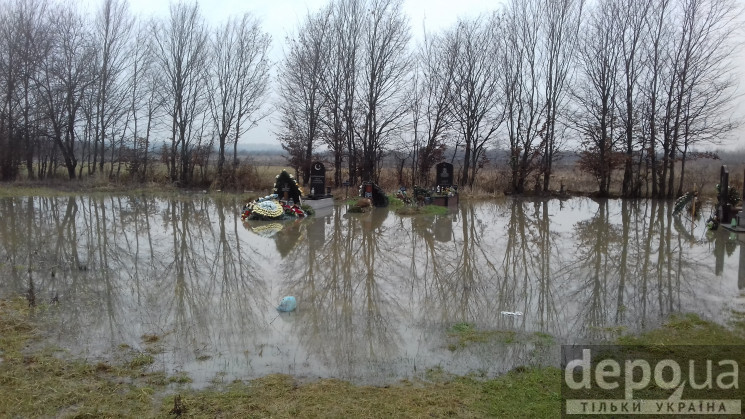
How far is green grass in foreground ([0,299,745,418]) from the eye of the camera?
362 cm

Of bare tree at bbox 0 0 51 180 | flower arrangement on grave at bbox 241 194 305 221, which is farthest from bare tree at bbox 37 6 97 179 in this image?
flower arrangement on grave at bbox 241 194 305 221

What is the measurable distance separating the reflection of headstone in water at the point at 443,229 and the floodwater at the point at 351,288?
0.09 m

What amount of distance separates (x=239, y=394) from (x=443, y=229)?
407 inches

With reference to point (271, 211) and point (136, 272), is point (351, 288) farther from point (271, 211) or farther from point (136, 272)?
point (271, 211)

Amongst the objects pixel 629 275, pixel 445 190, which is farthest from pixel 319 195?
pixel 629 275

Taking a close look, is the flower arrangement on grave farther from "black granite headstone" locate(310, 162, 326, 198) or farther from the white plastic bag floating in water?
the white plastic bag floating in water

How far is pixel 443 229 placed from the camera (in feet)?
45.3

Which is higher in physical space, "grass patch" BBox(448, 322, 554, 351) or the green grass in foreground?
"grass patch" BBox(448, 322, 554, 351)

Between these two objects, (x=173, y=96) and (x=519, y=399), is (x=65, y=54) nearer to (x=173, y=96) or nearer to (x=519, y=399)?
(x=173, y=96)

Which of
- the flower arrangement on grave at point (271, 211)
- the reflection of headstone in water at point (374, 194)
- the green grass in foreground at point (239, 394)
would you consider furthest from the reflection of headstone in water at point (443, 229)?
the green grass in foreground at point (239, 394)

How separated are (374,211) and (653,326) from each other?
12785 mm

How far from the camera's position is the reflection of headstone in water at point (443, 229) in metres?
12.3

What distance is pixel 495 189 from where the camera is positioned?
86.0 feet

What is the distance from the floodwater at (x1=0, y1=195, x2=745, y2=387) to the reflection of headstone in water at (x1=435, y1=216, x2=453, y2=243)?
9cm
